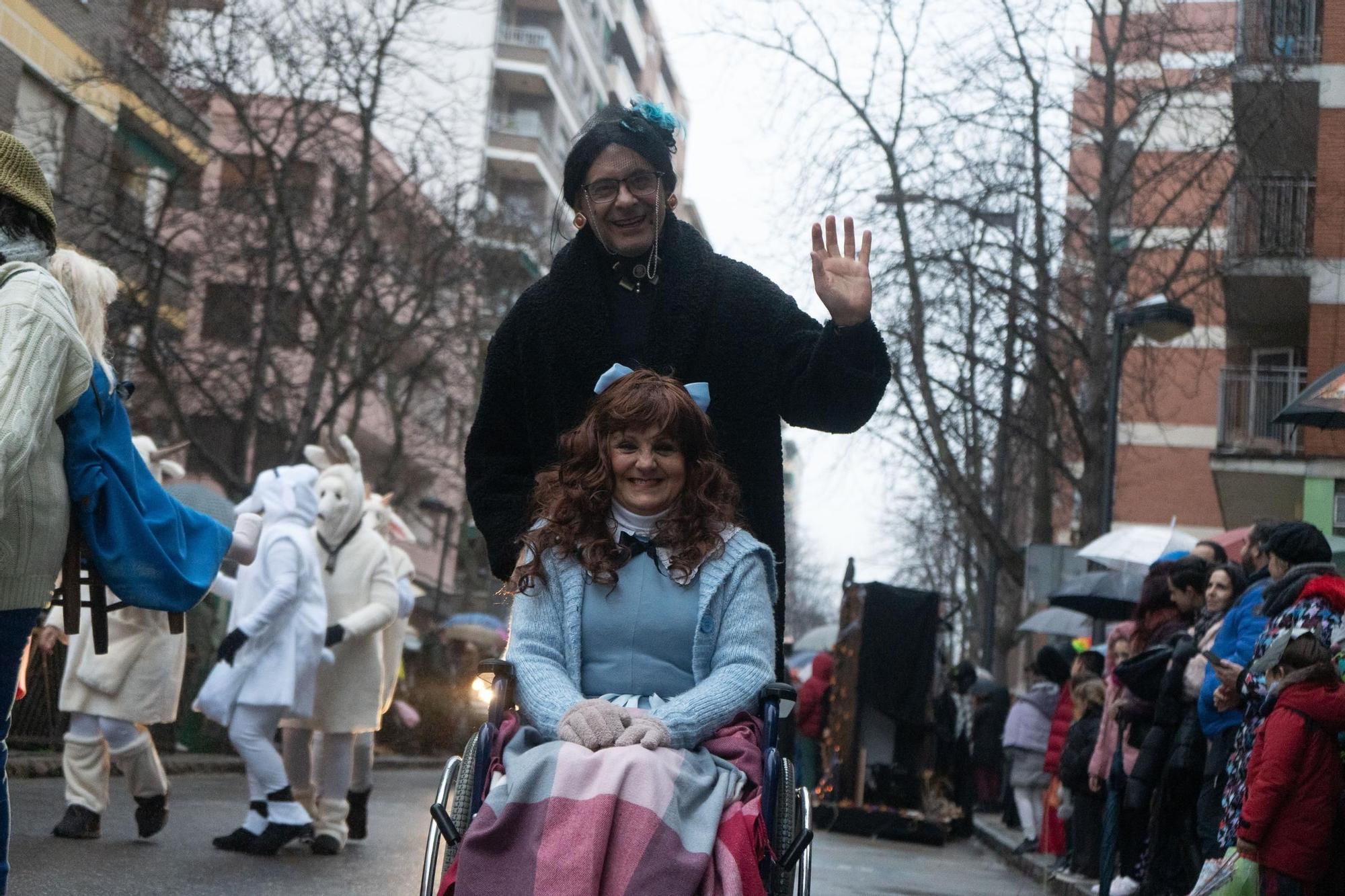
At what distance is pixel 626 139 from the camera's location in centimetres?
496

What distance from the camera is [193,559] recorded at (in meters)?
5.70

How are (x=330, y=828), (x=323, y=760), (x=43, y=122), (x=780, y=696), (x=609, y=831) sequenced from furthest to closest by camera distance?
(x=43, y=122)
(x=323, y=760)
(x=330, y=828)
(x=780, y=696)
(x=609, y=831)

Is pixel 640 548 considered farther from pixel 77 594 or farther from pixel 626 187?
pixel 77 594

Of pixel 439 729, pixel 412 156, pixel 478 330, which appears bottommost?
pixel 439 729

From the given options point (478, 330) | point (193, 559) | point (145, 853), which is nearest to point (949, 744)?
point (478, 330)

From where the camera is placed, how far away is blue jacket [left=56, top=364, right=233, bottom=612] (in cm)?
523

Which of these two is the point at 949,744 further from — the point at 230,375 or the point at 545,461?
the point at 545,461

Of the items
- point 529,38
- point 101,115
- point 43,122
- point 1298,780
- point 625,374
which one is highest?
point 529,38

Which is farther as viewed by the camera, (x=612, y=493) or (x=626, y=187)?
(x=626, y=187)

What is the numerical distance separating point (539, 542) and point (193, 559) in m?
1.59

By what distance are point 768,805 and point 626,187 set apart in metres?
1.72

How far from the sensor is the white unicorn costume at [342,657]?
10.8m

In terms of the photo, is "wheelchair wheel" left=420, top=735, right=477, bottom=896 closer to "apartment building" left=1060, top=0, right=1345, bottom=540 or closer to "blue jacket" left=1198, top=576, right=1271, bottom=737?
"blue jacket" left=1198, top=576, right=1271, bottom=737

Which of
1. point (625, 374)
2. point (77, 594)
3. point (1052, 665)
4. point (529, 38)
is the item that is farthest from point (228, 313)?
point (529, 38)
